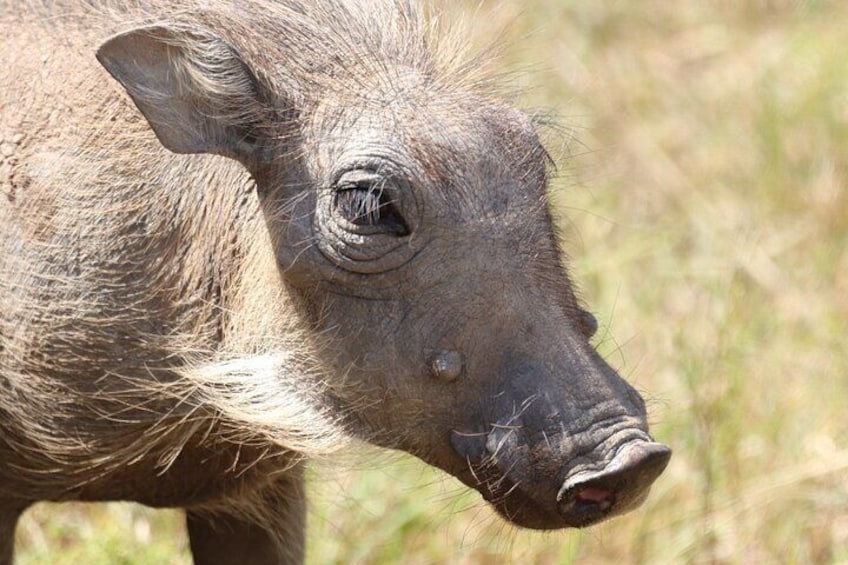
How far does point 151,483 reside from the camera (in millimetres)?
3137

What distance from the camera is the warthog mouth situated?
2467 millimetres

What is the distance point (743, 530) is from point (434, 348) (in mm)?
1689

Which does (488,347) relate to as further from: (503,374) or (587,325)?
(587,325)

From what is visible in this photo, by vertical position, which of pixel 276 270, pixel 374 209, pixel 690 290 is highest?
pixel 374 209

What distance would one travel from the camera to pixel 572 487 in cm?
251

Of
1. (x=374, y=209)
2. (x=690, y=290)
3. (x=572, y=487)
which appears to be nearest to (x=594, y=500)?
(x=572, y=487)

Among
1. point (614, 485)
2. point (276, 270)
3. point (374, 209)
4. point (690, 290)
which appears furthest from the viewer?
point (690, 290)

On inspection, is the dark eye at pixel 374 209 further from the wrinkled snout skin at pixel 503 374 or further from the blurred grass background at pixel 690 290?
the blurred grass background at pixel 690 290

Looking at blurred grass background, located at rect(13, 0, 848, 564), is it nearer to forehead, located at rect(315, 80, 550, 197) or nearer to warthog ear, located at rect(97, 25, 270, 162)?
forehead, located at rect(315, 80, 550, 197)

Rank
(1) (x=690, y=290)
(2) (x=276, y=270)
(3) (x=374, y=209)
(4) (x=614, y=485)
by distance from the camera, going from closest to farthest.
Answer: (4) (x=614, y=485), (3) (x=374, y=209), (2) (x=276, y=270), (1) (x=690, y=290)

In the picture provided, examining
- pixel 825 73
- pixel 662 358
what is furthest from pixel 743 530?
pixel 825 73

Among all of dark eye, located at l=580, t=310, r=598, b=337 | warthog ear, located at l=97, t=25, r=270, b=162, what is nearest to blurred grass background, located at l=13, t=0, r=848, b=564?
dark eye, located at l=580, t=310, r=598, b=337

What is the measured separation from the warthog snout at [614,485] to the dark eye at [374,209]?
1.63 ft

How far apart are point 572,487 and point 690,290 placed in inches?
108
